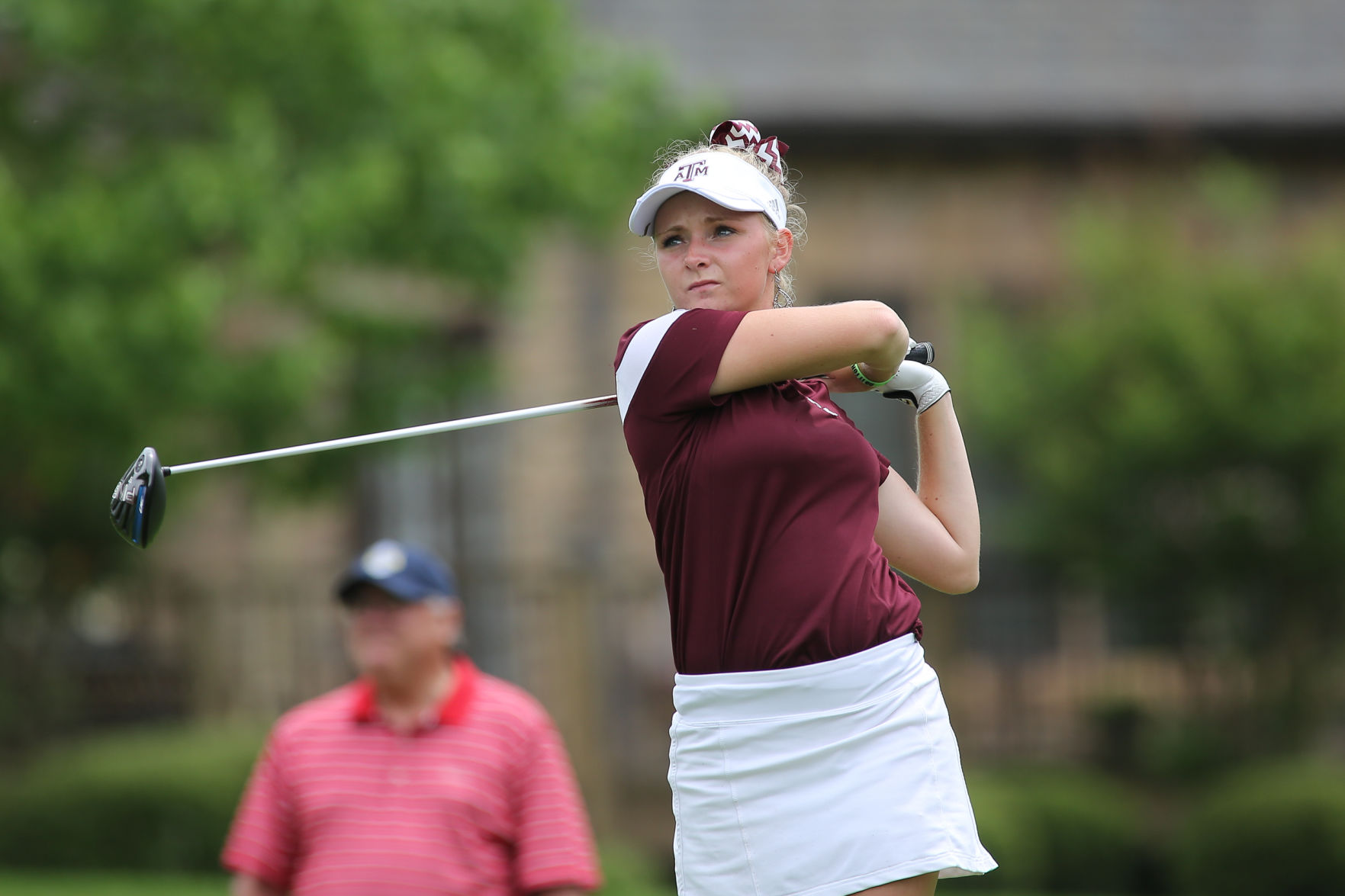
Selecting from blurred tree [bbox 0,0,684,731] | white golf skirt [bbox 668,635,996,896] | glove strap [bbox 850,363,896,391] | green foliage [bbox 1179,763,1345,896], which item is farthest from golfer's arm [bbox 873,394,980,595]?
green foliage [bbox 1179,763,1345,896]

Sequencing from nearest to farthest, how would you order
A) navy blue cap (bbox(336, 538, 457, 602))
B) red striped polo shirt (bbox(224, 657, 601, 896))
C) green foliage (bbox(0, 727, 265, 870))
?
red striped polo shirt (bbox(224, 657, 601, 896)), navy blue cap (bbox(336, 538, 457, 602)), green foliage (bbox(0, 727, 265, 870))

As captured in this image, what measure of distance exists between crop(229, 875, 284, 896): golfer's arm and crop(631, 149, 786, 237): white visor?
2011 mm

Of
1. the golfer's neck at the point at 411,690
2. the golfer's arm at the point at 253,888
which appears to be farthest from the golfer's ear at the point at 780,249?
the golfer's arm at the point at 253,888

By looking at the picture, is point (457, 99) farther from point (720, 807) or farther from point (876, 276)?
Answer: point (720, 807)

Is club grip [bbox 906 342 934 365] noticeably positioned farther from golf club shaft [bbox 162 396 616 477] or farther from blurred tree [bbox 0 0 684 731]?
blurred tree [bbox 0 0 684 731]

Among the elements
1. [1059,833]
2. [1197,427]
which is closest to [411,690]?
[1197,427]

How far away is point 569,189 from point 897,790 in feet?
Result: 22.3

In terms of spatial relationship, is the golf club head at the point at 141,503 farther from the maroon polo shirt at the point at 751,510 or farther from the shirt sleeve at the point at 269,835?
the shirt sleeve at the point at 269,835

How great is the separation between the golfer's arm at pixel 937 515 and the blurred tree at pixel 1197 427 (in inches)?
297

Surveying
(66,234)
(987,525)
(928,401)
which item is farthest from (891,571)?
(987,525)

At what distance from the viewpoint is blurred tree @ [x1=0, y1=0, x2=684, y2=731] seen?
748cm

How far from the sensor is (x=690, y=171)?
263 cm

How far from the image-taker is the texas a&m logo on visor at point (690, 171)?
2613 millimetres

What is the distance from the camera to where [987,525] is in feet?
39.1
